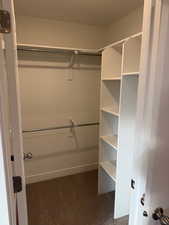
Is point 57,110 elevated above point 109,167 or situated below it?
above

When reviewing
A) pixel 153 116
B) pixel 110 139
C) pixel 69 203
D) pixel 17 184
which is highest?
pixel 153 116

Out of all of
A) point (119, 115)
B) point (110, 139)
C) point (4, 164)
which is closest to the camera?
point (4, 164)

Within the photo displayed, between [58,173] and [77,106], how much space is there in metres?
1.23

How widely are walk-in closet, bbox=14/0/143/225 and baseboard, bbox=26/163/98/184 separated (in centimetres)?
2

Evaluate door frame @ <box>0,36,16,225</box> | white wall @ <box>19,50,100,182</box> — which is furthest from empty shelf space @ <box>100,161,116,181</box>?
door frame @ <box>0,36,16,225</box>

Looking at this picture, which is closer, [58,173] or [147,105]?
[147,105]

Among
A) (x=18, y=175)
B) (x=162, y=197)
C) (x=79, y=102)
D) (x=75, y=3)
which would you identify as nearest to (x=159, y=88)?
(x=162, y=197)

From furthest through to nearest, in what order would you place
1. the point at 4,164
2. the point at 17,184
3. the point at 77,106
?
1. the point at 77,106
2. the point at 17,184
3. the point at 4,164

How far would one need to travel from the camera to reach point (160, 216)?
82 centimetres

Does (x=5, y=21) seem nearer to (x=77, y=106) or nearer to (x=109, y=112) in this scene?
(x=109, y=112)

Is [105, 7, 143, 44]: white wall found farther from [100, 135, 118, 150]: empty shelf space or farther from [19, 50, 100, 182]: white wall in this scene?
[100, 135, 118, 150]: empty shelf space

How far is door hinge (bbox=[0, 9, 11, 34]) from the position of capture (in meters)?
0.73

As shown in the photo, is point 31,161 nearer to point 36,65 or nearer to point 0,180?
point 36,65

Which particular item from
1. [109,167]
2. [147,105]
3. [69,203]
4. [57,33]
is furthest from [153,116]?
[57,33]
